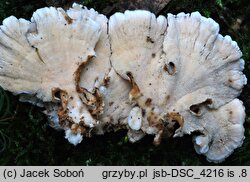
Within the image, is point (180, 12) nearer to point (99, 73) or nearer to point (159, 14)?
point (159, 14)

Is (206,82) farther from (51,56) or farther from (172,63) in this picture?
(51,56)

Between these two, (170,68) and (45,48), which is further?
(170,68)

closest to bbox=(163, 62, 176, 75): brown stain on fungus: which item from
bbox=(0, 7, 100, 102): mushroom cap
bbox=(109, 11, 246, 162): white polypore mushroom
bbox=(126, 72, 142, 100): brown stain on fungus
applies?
bbox=(109, 11, 246, 162): white polypore mushroom

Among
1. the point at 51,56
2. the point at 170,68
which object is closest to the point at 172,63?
the point at 170,68

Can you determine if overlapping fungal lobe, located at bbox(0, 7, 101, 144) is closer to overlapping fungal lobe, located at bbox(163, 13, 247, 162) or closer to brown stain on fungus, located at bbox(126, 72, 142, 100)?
brown stain on fungus, located at bbox(126, 72, 142, 100)

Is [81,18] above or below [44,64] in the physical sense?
above

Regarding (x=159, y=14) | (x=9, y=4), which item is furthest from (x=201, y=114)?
(x=9, y=4)

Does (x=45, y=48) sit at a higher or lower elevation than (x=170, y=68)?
higher
